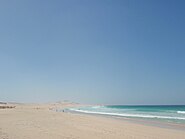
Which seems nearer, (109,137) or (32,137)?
(32,137)

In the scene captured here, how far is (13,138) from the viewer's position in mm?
11023

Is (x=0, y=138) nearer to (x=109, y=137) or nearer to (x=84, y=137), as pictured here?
(x=84, y=137)

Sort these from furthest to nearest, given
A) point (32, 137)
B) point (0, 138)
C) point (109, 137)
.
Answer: point (109, 137)
point (32, 137)
point (0, 138)

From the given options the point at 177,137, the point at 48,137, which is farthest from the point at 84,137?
the point at 177,137

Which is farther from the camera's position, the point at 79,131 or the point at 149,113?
the point at 149,113

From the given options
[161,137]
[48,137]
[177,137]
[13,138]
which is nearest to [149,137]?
[161,137]

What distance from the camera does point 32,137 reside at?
11617mm

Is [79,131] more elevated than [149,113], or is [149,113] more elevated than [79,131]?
[149,113]

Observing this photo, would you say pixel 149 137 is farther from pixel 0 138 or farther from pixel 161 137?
pixel 0 138

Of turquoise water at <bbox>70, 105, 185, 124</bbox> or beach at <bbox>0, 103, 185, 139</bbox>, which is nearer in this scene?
beach at <bbox>0, 103, 185, 139</bbox>

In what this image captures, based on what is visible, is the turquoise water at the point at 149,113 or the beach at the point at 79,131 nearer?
the beach at the point at 79,131

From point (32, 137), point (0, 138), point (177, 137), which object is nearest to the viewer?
point (0, 138)

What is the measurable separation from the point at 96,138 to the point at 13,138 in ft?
13.6

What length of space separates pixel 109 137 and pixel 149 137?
2.42 meters
